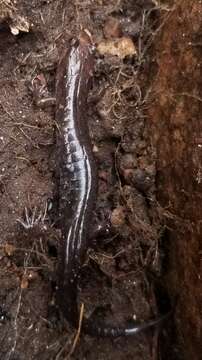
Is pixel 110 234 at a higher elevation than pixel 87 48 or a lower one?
lower

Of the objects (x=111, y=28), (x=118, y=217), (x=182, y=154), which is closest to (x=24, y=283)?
(x=118, y=217)

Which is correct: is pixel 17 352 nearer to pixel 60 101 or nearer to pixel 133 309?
pixel 133 309

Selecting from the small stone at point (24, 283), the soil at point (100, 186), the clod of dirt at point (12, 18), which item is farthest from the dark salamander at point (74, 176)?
the clod of dirt at point (12, 18)

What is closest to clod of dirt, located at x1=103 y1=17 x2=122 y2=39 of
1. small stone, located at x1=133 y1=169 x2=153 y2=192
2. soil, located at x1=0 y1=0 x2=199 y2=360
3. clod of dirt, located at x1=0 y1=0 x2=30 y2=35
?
soil, located at x1=0 y1=0 x2=199 y2=360

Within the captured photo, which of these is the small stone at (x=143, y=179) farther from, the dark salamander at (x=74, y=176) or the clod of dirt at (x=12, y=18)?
the clod of dirt at (x=12, y=18)

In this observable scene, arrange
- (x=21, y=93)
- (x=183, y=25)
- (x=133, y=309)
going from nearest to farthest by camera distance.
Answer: (x=183, y=25) < (x=133, y=309) < (x=21, y=93)

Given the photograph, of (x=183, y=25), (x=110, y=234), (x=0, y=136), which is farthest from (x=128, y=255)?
(x=183, y=25)

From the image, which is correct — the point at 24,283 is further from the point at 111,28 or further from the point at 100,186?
the point at 111,28

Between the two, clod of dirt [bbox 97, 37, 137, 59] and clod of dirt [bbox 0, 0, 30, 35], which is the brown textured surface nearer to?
clod of dirt [bbox 97, 37, 137, 59]
